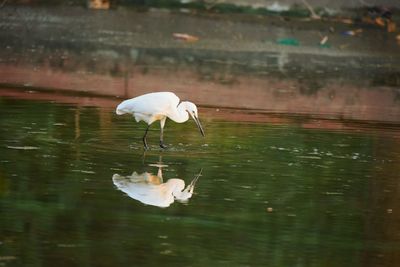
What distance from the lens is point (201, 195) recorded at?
35.1 feet

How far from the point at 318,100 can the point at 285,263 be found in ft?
36.7

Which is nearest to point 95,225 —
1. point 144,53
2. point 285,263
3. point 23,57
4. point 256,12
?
point 285,263

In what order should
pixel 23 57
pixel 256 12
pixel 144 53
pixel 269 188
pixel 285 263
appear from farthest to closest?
1. pixel 256 12
2. pixel 144 53
3. pixel 23 57
4. pixel 269 188
5. pixel 285 263

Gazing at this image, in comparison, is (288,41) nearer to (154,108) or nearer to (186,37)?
(186,37)

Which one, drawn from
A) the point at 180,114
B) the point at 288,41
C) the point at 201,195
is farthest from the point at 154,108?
the point at 288,41

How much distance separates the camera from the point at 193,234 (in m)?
9.09

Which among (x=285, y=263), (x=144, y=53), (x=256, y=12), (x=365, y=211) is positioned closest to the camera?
Answer: (x=285, y=263)

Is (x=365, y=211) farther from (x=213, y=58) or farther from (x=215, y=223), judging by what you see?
(x=213, y=58)

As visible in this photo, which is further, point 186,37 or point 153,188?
point 186,37

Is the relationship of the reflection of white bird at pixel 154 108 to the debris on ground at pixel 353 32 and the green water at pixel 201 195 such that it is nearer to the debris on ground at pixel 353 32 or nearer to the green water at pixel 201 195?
the green water at pixel 201 195

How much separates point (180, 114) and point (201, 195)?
2990mm

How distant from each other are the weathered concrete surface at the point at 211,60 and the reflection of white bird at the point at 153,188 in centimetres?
641

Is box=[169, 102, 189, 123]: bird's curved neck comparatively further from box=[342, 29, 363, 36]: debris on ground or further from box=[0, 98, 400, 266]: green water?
box=[342, 29, 363, 36]: debris on ground

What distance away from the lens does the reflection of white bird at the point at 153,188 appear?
1030 cm
